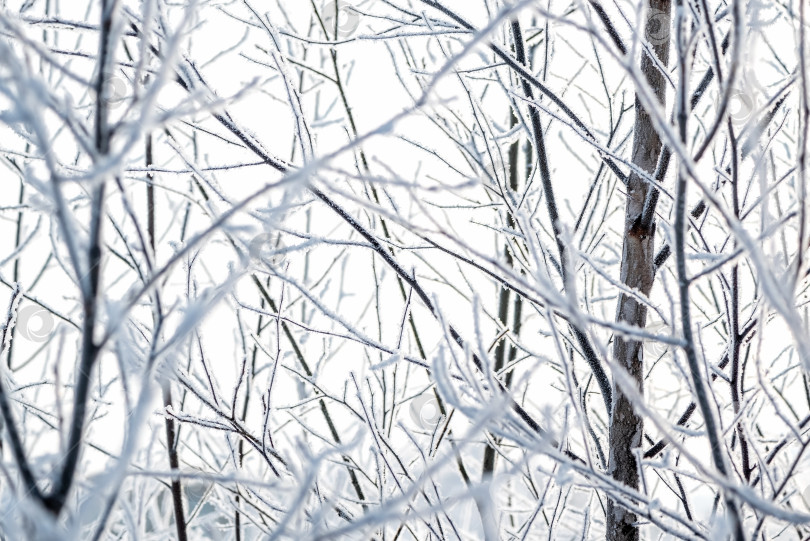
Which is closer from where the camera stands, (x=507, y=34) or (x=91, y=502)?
Result: (x=91, y=502)

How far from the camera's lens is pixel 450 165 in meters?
2.24

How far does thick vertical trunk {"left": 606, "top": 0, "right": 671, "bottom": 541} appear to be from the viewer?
67.0 inches

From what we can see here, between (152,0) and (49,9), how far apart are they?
4.06 meters

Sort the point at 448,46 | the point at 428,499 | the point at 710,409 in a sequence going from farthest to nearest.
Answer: the point at 448,46 < the point at 428,499 < the point at 710,409

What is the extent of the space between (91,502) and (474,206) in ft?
5.19

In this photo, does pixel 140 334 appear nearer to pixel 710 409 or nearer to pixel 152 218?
pixel 152 218

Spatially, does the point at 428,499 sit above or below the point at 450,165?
below

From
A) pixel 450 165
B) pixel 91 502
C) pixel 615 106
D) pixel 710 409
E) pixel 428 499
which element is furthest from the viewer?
pixel 450 165

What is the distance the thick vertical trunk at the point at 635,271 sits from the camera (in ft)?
5.58

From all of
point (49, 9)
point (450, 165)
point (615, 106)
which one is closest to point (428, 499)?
point (450, 165)

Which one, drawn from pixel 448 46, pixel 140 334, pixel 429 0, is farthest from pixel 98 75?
pixel 448 46

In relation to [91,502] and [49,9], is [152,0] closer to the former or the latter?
[91,502]

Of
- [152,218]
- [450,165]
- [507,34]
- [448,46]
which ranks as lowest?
[152,218]

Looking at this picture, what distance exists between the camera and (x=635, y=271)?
175cm
